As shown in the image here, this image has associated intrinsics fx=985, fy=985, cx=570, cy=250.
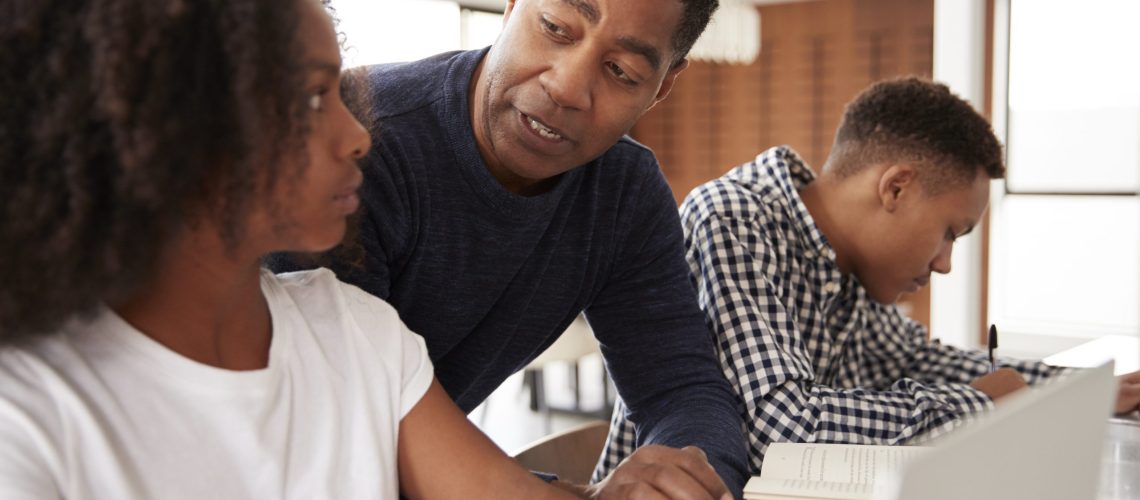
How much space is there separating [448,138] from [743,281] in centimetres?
50

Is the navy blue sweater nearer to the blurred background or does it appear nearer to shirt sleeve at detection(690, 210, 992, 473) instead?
shirt sleeve at detection(690, 210, 992, 473)

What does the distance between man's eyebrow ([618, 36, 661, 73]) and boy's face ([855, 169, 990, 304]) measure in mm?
634

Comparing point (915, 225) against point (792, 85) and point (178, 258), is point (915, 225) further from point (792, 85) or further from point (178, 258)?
point (792, 85)

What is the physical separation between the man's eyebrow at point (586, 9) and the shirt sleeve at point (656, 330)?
0.32 meters

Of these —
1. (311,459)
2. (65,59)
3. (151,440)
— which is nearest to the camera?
(65,59)

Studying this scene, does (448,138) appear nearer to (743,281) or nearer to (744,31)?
(743,281)

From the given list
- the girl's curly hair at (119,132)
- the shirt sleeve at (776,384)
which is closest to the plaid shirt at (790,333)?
the shirt sleeve at (776,384)

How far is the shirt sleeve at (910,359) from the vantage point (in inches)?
70.6

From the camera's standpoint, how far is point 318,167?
0.80 meters

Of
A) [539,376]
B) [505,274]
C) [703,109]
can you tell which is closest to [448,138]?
[505,274]

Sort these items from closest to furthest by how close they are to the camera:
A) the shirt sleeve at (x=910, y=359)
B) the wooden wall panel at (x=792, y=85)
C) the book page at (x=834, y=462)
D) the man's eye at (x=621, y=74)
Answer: the book page at (x=834, y=462)
the man's eye at (x=621, y=74)
the shirt sleeve at (x=910, y=359)
the wooden wall panel at (x=792, y=85)

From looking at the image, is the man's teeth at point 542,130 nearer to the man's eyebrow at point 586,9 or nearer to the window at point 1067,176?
the man's eyebrow at point 586,9

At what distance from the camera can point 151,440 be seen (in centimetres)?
76

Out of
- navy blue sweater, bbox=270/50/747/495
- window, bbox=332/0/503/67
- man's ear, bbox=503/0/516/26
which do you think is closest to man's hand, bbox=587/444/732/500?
navy blue sweater, bbox=270/50/747/495
